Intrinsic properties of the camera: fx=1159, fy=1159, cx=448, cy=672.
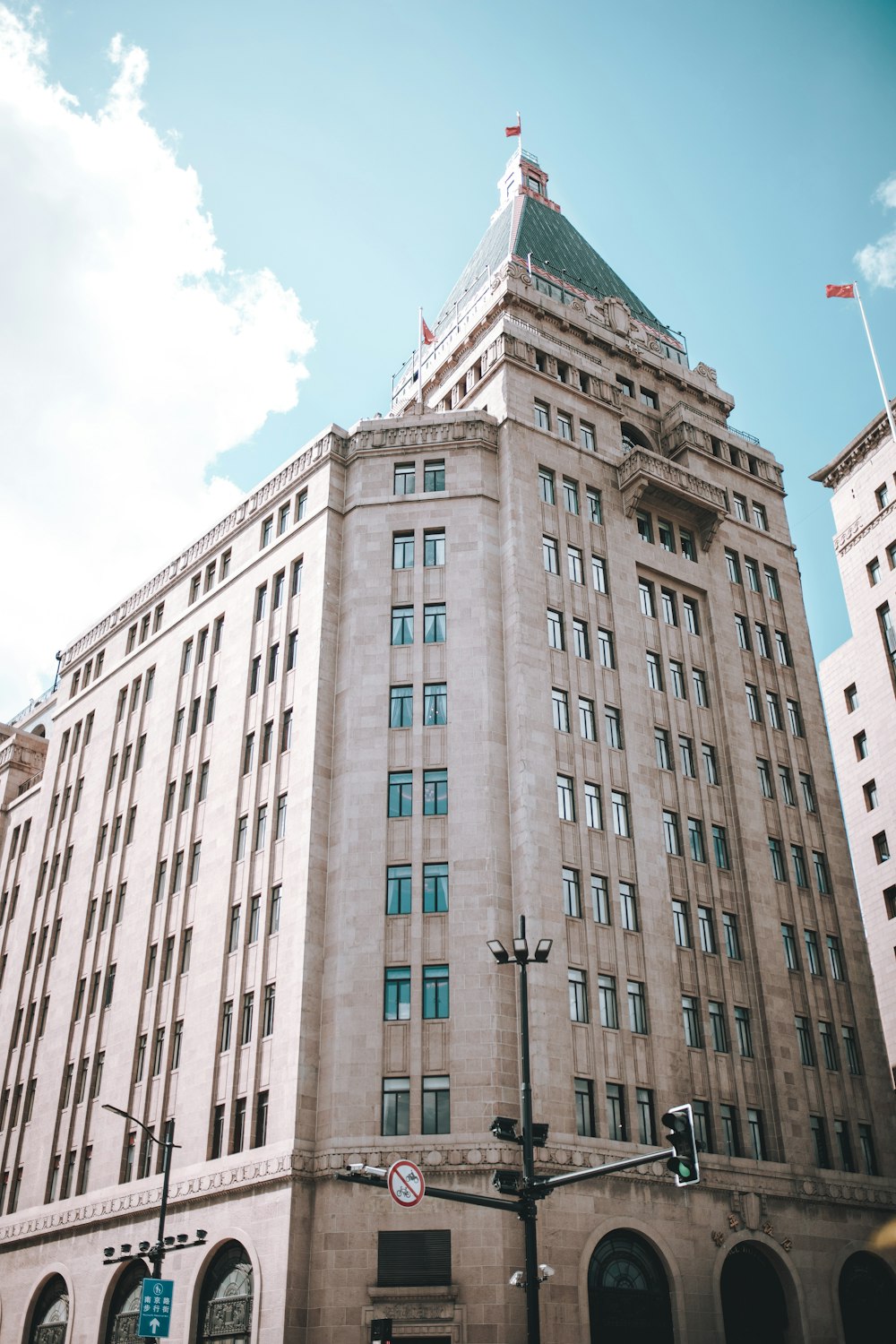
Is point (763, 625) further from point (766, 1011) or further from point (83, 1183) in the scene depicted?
point (83, 1183)

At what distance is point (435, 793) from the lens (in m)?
42.5

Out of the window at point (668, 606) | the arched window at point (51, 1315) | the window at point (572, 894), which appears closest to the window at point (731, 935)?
the window at point (572, 894)

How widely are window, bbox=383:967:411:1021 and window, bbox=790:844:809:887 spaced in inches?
754

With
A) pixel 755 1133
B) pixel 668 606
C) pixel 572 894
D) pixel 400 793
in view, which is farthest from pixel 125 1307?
pixel 668 606

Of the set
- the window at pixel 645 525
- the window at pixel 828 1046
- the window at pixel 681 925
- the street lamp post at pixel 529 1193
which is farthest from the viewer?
the window at pixel 645 525

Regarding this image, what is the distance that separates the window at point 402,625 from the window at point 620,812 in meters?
10.0

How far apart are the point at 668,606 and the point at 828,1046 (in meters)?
19.6

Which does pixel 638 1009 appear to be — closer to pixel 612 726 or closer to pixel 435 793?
pixel 435 793

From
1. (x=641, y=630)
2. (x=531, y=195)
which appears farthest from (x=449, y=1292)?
(x=531, y=195)

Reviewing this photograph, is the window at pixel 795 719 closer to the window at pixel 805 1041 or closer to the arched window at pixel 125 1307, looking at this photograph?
the window at pixel 805 1041

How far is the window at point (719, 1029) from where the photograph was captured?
43.1m

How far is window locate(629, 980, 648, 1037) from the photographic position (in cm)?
4103

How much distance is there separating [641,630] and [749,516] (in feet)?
42.9

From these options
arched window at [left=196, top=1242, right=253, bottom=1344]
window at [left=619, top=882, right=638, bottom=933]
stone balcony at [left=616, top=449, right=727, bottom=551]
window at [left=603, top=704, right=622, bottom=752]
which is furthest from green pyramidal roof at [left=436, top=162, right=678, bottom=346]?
arched window at [left=196, top=1242, right=253, bottom=1344]
